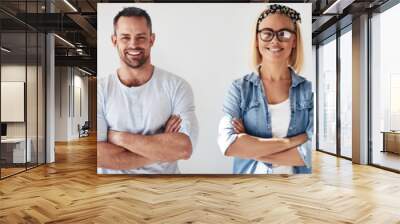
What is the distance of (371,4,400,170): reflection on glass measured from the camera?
735 centimetres

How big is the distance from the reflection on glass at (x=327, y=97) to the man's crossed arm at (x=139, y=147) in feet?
17.8

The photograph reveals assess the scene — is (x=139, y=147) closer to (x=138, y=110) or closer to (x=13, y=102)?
(x=138, y=110)

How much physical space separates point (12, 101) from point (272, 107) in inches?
183

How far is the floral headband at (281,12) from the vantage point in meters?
6.42

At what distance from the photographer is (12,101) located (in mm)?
6988

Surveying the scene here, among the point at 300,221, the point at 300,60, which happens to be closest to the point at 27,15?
the point at 300,60

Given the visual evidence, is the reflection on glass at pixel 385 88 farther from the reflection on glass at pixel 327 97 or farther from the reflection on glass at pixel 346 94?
the reflection on glass at pixel 327 97

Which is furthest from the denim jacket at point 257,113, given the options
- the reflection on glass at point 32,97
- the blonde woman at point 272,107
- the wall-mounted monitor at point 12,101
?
the reflection on glass at point 32,97

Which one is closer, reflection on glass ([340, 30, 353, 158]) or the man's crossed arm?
the man's crossed arm

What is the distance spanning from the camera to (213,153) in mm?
6445

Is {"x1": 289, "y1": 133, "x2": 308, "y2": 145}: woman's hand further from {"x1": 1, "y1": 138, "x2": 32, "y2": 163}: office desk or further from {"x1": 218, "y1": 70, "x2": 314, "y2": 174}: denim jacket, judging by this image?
{"x1": 1, "y1": 138, "x2": 32, "y2": 163}: office desk

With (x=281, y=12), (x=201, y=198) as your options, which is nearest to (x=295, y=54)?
(x=281, y=12)

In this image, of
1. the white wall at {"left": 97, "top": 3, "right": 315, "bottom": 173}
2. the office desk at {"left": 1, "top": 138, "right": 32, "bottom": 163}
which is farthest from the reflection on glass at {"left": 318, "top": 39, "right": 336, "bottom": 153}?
the office desk at {"left": 1, "top": 138, "right": 32, "bottom": 163}

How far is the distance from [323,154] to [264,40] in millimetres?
5041
